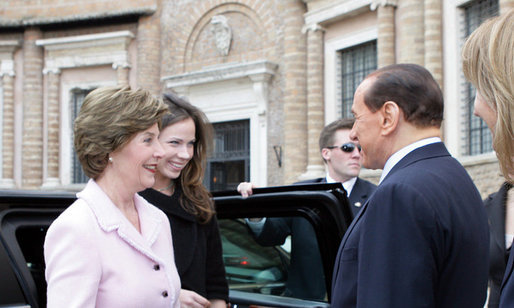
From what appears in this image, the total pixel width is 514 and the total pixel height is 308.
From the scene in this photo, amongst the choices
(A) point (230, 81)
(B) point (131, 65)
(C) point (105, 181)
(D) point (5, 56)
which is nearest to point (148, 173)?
(C) point (105, 181)

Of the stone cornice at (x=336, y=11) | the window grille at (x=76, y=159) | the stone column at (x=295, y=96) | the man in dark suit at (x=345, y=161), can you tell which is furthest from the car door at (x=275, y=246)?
the window grille at (x=76, y=159)

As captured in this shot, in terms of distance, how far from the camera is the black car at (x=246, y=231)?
2594 millimetres

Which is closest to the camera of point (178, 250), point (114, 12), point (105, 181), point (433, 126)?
point (433, 126)

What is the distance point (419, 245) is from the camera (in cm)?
169

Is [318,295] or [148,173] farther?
[318,295]

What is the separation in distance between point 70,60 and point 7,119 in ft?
9.38

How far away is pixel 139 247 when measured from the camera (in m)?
2.10

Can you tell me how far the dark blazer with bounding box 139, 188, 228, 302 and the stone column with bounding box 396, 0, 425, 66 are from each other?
32.6 ft

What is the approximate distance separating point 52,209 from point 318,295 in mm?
1383

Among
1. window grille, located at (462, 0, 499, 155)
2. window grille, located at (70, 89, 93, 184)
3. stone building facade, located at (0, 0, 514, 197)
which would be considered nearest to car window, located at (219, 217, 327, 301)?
stone building facade, located at (0, 0, 514, 197)

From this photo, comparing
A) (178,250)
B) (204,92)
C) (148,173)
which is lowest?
(178,250)

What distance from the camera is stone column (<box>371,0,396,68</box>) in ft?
41.5

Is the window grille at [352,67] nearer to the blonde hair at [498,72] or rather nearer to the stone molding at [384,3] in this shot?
the stone molding at [384,3]

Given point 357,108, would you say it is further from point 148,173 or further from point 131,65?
point 131,65
